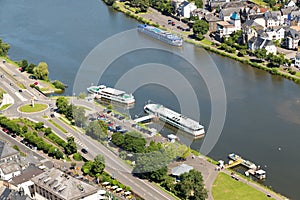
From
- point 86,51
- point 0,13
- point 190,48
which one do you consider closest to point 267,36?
point 190,48

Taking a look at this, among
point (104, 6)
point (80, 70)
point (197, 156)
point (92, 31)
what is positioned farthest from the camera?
point (104, 6)

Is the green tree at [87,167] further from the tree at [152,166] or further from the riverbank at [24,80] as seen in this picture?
the riverbank at [24,80]

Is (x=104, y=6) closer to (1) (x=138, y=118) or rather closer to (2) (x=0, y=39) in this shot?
(2) (x=0, y=39)

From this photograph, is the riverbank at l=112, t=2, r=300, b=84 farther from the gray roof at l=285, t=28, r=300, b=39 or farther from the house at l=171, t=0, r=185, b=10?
the gray roof at l=285, t=28, r=300, b=39

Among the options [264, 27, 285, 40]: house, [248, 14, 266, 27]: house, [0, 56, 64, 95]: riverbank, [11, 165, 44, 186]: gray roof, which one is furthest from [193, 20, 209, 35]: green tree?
[11, 165, 44, 186]: gray roof

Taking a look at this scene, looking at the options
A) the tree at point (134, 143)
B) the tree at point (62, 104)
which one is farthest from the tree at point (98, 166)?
the tree at point (62, 104)

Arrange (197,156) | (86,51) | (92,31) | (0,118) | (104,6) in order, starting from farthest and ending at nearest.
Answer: (104,6) → (92,31) → (86,51) → (0,118) → (197,156)

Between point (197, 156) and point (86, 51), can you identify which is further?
point (86, 51)
